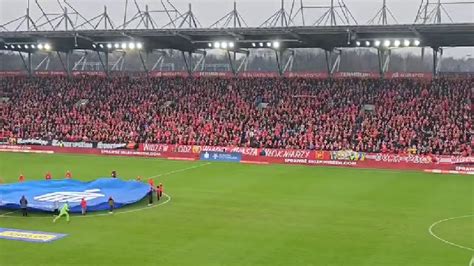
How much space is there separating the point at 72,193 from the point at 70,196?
87 cm

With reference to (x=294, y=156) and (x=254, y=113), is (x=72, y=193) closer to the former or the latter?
(x=294, y=156)

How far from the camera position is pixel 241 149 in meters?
44.5

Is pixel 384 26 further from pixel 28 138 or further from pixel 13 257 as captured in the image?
pixel 13 257

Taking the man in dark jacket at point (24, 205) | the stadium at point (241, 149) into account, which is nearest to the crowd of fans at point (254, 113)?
the stadium at point (241, 149)

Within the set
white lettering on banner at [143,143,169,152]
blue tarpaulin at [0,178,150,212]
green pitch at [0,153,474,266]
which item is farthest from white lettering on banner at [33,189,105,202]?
white lettering on banner at [143,143,169,152]

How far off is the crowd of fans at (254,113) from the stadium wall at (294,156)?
97 centimetres

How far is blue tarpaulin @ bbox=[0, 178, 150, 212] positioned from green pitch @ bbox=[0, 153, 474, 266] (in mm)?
640

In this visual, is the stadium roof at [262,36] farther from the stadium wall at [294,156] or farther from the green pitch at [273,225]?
the green pitch at [273,225]

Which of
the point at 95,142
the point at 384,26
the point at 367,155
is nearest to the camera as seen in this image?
the point at 367,155

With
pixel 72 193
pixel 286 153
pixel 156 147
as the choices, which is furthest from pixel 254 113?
pixel 72 193

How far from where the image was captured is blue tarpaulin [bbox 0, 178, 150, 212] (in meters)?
24.4

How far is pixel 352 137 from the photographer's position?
1767 inches

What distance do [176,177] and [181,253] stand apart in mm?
17258

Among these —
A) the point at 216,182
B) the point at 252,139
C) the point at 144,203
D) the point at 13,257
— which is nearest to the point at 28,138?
the point at 252,139
